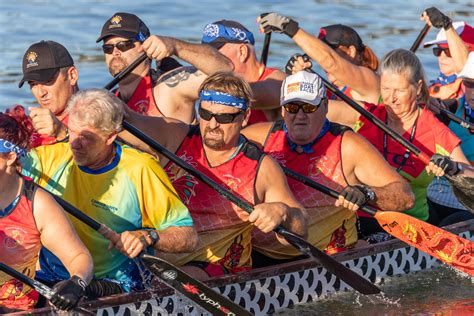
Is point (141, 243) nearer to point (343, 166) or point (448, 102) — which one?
point (343, 166)

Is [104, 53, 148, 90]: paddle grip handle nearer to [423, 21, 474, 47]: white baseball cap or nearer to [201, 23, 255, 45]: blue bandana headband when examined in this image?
[201, 23, 255, 45]: blue bandana headband

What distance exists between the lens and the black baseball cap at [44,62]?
7.97m

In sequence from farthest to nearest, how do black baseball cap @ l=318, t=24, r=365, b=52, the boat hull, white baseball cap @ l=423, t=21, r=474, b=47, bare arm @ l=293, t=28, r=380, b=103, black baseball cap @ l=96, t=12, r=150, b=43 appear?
1. white baseball cap @ l=423, t=21, r=474, b=47
2. black baseball cap @ l=318, t=24, r=365, b=52
3. bare arm @ l=293, t=28, r=380, b=103
4. black baseball cap @ l=96, t=12, r=150, b=43
5. the boat hull

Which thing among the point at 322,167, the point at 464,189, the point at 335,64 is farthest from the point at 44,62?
the point at 464,189

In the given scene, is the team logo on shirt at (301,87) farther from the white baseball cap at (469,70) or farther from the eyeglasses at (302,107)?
the white baseball cap at (469,70)

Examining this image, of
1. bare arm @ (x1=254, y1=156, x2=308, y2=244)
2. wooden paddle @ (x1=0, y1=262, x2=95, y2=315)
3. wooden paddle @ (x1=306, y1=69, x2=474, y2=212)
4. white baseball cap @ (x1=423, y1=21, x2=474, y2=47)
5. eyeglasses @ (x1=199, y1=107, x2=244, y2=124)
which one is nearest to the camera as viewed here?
wooden paddle @ (x1=0, y1=262, x2=95, y2=315)

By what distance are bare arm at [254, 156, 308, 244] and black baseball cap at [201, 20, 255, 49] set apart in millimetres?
1955

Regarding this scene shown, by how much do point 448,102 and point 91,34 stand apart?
9.26m

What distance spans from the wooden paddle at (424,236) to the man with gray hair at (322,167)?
0.28 feet

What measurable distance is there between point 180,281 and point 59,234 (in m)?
0.95

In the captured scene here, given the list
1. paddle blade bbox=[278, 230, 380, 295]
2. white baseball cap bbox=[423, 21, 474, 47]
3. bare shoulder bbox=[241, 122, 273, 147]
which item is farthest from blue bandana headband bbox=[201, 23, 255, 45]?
white baseball cap bbox=[423, 21, 474, 47]

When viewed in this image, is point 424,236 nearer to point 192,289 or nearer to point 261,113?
point 261,113

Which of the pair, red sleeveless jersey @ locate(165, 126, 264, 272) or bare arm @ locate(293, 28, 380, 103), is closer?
red sleeveless jersey @ locate(165, 126, 264, 272)

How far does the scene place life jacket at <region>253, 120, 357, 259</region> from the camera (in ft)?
27.0
